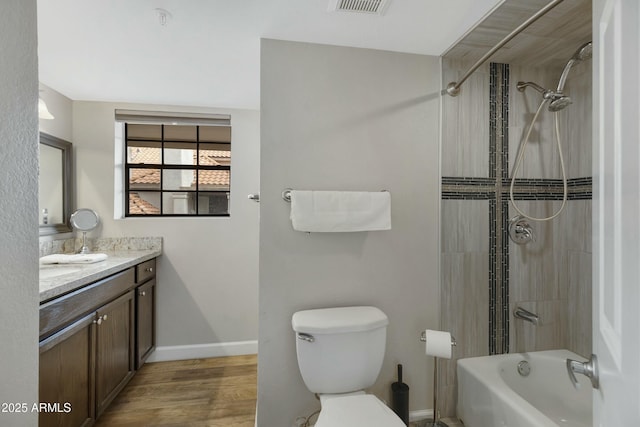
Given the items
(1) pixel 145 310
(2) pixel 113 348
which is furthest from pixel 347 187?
(1) pixel 145 310

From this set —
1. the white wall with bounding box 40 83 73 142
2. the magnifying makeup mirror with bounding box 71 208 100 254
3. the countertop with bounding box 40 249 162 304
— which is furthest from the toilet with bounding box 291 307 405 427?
the white wall with bounding box 40 83 73 142

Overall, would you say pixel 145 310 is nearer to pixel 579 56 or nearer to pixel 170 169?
pixel 170 169

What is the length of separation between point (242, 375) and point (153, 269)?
1124mm

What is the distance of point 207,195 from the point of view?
2719 millimetres

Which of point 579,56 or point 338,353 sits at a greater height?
point 579,56

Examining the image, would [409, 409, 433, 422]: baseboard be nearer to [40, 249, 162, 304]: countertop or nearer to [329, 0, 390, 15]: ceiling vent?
[40, 249, 162, 304]: countertop

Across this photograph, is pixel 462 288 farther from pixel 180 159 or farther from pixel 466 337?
pixel 180 159

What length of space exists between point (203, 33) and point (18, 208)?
4.00 feet

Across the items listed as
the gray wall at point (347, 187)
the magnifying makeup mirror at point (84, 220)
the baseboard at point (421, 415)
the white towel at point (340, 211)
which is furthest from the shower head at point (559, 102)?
the magnifying makeup mirror at point (84, 220)

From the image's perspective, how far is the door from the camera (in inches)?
18.9

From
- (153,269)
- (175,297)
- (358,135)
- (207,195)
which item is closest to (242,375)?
(175,297)

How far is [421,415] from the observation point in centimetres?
173

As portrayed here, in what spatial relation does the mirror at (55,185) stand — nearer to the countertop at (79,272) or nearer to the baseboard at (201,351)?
the countertop at (79,272)

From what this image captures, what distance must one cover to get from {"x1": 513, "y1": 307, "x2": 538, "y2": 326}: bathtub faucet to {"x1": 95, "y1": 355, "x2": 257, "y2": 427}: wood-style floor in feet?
5.77
